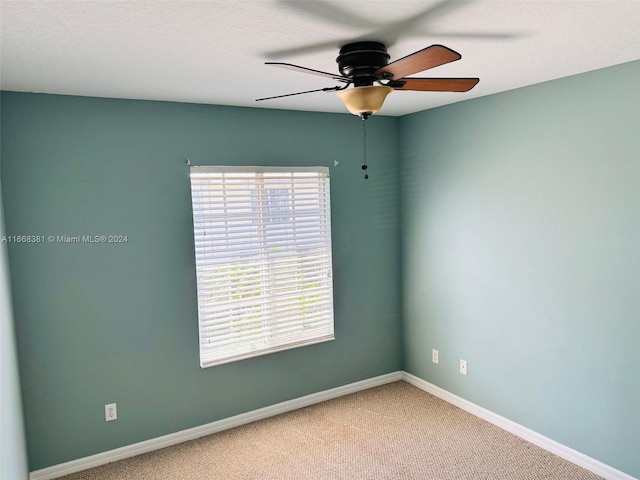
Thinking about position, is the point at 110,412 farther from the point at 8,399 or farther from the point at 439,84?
the point at 439,84

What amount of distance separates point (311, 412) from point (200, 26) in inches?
114

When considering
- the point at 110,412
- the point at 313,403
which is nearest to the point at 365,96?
the point at 110,412

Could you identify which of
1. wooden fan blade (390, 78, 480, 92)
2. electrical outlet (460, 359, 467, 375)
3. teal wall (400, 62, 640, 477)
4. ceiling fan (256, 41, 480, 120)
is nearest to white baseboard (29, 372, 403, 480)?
teal wall (400, 62, 640, 477)

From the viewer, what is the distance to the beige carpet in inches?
113

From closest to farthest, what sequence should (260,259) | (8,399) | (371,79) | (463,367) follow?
1. (371,79)
2. (8,399)
3. (260,259)
4. (463,367)

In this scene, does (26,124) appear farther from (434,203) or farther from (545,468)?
(545,468)

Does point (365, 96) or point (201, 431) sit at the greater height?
point (365, 96)

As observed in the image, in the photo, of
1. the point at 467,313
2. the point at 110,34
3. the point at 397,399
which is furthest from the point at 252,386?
the point at 110,34

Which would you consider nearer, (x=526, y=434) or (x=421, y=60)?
(x=421, y=60)

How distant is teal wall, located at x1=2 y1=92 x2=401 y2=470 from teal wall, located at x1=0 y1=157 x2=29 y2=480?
185 mm

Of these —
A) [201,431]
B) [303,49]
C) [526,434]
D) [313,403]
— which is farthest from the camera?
[313,403]

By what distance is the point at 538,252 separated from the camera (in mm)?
3068

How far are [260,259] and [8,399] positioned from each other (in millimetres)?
1726

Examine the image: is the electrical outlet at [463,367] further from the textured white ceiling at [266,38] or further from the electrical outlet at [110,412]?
the electrical outlet at [110,412]
